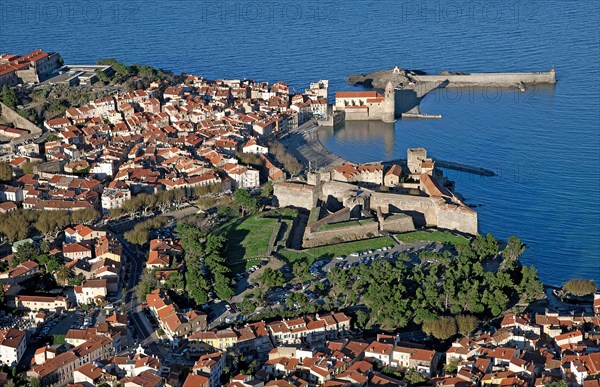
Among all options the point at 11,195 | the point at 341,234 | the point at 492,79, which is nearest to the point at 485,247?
the point at 341,234

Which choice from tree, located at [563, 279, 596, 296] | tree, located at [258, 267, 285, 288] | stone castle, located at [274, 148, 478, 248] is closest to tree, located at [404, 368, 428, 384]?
tree, located at [258, 267, 285, 288]

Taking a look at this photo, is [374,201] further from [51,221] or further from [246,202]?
[51,221]

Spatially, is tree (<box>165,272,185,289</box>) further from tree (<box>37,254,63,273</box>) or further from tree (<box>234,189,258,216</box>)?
tree (<box>234,189,258,216</box>)

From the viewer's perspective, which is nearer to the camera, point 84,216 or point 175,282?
point 175,282

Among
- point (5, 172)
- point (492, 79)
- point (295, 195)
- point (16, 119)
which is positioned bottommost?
point (295, 195)

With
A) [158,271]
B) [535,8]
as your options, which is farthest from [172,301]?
[535,8]

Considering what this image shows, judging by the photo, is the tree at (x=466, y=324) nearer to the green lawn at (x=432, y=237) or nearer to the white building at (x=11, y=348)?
the green lawn at (x=432, y=237)

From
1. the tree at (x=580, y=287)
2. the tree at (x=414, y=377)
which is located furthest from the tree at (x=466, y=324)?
the tree at (x=580, y=287)
